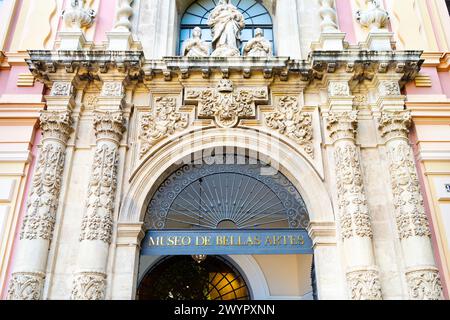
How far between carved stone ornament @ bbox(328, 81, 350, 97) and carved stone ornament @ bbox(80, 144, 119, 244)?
357 cm

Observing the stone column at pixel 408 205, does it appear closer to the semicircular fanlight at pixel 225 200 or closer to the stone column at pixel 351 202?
the stone column at pixel 351 202

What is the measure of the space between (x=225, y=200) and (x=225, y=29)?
3219 millimetres

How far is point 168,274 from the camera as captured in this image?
31.3 feet

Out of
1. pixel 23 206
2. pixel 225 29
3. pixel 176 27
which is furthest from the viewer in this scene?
pixel 176 27

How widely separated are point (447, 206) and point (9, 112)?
23.3 feet

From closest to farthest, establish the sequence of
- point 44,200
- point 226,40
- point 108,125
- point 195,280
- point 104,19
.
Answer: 1. point 44,200
2. point 108,125
3. point 226,40
4. point 104,19
5. point 195,280

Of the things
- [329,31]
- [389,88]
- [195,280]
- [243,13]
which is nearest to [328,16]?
[329,31]

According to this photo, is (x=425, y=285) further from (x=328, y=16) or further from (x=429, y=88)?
(x=328, y=16)

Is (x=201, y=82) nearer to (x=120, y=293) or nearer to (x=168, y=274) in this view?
(x=120, y=293)

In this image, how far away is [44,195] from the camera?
656cm

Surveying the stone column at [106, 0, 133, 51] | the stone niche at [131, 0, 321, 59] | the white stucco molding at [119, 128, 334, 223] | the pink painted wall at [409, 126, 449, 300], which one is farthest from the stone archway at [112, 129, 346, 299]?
the stone column at [106, 0, 133, 51]

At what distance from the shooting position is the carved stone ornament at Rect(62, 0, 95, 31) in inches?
314

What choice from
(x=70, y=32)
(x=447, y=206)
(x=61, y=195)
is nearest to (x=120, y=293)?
(x=61, y=195)

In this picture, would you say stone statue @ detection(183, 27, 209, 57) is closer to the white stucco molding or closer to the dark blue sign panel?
the white stucco molding
